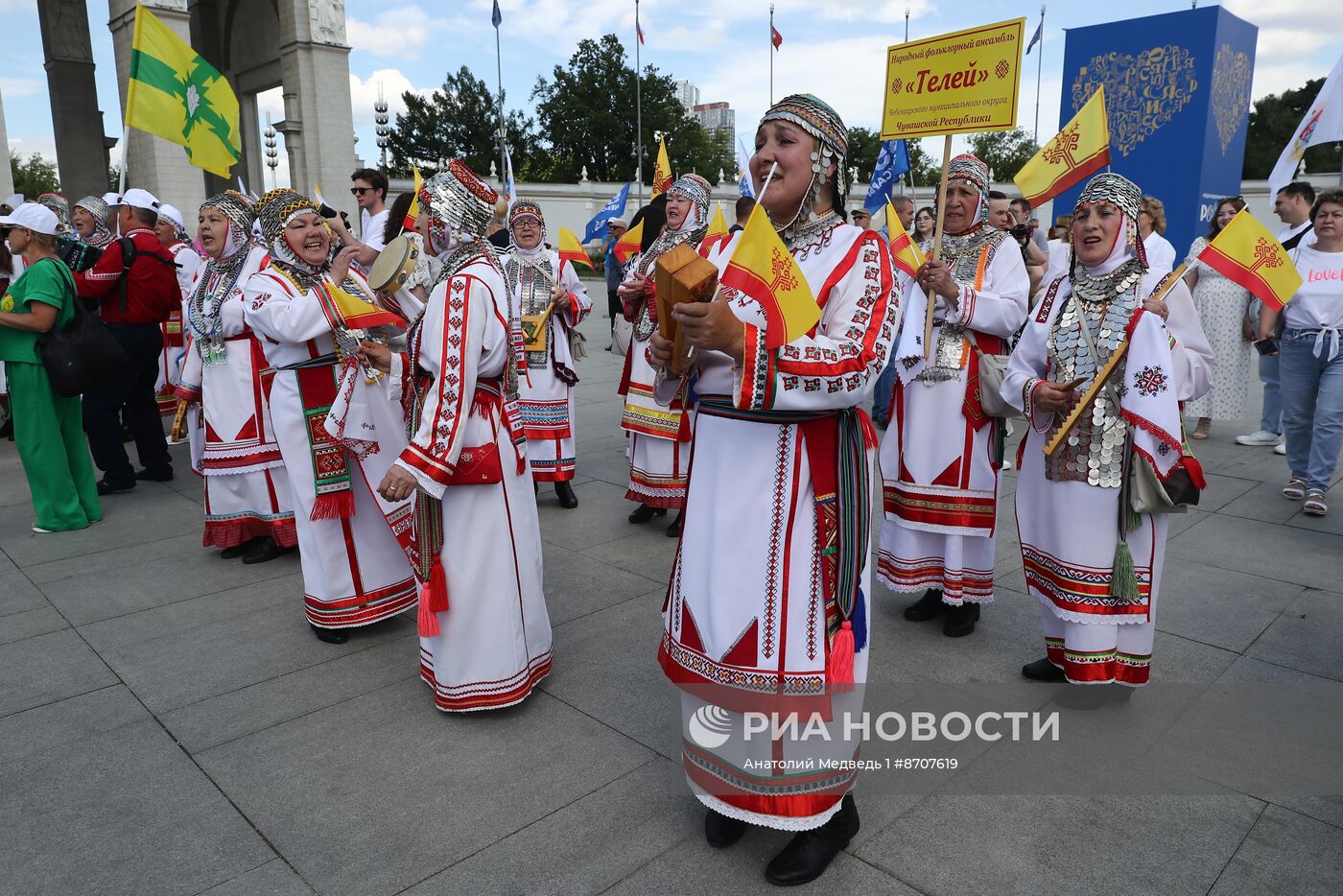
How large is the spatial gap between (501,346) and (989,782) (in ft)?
7.81

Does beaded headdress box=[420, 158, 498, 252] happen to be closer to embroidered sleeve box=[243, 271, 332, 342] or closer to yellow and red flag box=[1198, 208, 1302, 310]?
embroidered sleeve box=[243, 271, 332, 342]


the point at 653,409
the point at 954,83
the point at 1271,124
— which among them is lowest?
the point at 653,409

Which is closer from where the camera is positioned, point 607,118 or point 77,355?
point 77,355

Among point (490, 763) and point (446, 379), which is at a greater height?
point (446, 379)

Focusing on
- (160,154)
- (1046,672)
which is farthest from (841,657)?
(160,154)

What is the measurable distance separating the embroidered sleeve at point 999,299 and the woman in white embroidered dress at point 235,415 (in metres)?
4.05

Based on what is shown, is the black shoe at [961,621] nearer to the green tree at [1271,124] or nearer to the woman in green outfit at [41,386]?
the woman in green outfit at [41,386]

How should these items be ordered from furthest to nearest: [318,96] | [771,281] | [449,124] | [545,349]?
[449,124], [318,96], [545,349], [771,281]

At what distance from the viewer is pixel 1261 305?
281 inches

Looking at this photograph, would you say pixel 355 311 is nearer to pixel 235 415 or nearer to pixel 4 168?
pixel 235 415

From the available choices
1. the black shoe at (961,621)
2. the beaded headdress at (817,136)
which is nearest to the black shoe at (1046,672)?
the black shoe at (961,621)

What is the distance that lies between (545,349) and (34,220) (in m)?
3.45

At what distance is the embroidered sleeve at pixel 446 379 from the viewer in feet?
10.6

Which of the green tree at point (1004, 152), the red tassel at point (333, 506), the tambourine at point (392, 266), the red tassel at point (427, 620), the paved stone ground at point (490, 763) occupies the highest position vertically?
the green tree at point (1004, 152)
